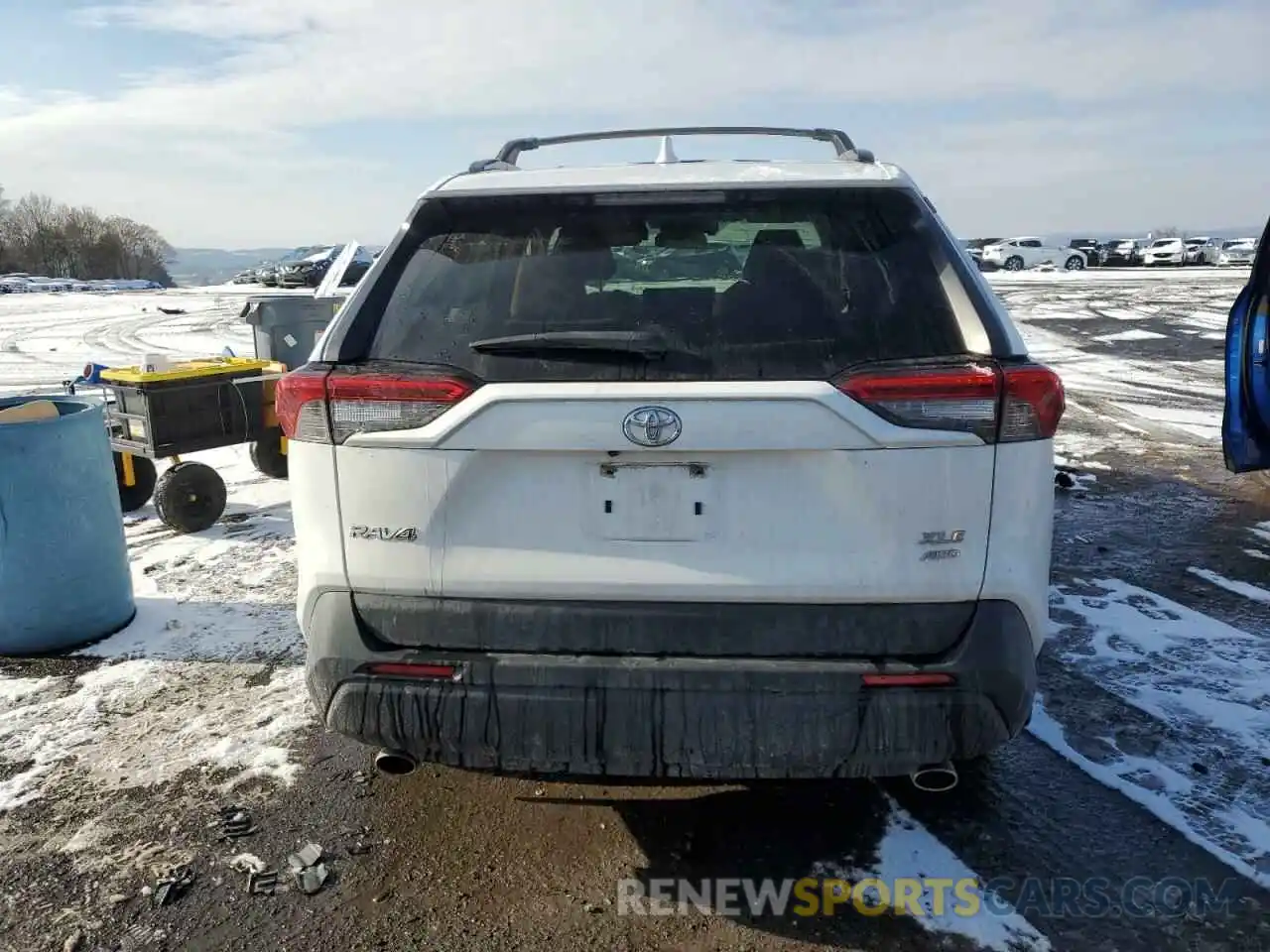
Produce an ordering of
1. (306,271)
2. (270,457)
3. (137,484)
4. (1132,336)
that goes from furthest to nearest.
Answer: (306,271)
(1132,336)
(270,457)
(137,484)

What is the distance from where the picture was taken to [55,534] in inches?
171

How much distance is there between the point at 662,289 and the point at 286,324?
6951mm

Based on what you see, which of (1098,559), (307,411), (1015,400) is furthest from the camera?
(1098,559)

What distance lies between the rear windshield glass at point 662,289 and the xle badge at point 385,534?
1.46 ft

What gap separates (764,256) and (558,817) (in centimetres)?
192

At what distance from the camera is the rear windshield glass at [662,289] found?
232 cm

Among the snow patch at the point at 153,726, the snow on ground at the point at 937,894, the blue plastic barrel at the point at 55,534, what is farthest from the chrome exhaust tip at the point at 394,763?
the blue plastic barrel at the point at 55,534

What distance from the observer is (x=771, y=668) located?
2.27m

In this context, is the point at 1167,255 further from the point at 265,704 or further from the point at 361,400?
the point at 361,400

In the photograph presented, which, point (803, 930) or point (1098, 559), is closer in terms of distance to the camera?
point (803, 930)

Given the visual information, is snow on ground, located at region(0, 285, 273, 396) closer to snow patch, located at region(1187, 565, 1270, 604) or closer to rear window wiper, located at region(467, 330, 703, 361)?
rear window wiper, located at region(467, 330, 703, 361)

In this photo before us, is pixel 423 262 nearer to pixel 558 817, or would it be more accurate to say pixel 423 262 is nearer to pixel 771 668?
pixel 771 668

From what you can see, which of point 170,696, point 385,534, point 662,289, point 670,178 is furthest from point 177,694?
point 670,178

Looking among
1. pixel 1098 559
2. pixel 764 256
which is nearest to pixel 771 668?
pixel 764 256
